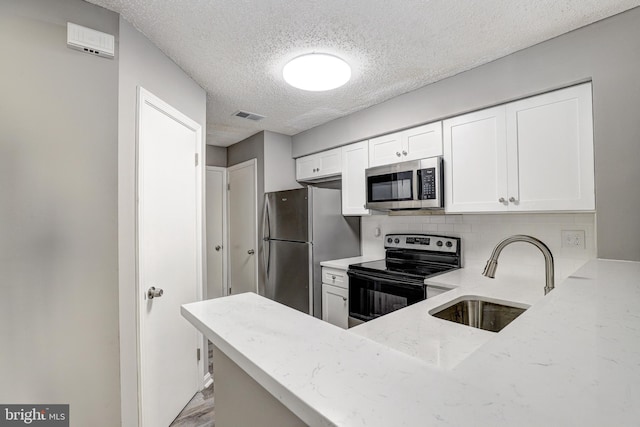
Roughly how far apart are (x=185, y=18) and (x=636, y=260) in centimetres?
266

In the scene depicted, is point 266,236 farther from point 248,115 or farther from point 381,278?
point 381,278

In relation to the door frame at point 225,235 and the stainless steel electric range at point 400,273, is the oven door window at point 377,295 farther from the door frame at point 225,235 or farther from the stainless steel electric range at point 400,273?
the door frame at point 225,235

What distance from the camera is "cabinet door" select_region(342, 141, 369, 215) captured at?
291 cm

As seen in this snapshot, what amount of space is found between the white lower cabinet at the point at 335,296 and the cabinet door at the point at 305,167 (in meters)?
1.21

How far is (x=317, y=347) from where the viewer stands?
577 millimetres

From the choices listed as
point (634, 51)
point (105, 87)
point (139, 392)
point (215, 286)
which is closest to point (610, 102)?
point (634, 51)

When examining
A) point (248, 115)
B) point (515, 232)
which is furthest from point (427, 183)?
point (248, 115)

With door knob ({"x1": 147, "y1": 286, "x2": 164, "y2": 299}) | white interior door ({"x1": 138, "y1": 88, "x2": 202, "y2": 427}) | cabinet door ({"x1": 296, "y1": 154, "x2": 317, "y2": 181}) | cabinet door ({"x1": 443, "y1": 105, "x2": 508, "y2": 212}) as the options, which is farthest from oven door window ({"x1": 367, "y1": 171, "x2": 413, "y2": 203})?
door knob ({"x1": 147, "y1": 286, "x2": 164, "y2": 299})

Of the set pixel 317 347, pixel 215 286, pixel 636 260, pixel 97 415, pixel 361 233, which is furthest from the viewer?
pixel 215 286

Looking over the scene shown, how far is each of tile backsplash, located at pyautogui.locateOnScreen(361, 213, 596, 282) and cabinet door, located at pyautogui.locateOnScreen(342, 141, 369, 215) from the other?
503mm

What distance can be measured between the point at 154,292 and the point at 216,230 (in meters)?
2.51

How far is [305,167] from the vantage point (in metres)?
3.62

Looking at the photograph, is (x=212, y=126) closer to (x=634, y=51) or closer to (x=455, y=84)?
(x=455, y=84)

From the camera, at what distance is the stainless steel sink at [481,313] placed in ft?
5.39
